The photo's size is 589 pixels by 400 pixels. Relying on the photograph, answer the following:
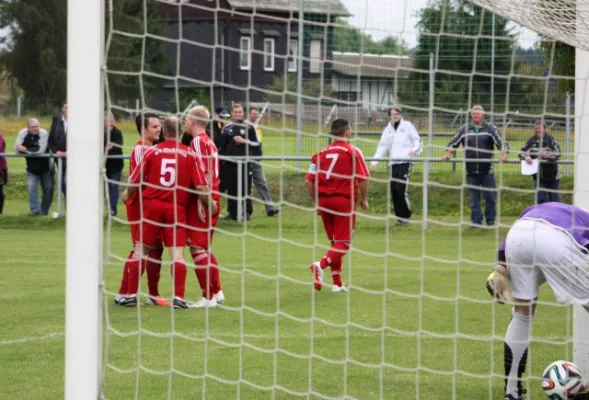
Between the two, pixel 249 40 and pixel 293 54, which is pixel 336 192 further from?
pixel 249 40

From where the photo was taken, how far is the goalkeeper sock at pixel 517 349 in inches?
236

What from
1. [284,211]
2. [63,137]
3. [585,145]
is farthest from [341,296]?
[63,137]

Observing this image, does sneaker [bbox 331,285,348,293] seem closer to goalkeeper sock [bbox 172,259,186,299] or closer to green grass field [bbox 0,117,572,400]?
green grass field [bbox 0,117,572,400]

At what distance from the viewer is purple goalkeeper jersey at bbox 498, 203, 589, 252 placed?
5.75 metres

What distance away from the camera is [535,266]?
581 cm

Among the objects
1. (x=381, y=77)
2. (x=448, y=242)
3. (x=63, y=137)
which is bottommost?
(x=448, y=242)

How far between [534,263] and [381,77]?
1.41 m

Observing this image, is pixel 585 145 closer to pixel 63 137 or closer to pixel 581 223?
pixel 581 223

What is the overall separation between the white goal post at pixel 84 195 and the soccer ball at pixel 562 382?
8.57ft

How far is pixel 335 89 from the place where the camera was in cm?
632

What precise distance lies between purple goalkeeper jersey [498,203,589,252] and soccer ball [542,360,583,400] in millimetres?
768

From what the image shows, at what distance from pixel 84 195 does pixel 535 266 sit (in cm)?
250

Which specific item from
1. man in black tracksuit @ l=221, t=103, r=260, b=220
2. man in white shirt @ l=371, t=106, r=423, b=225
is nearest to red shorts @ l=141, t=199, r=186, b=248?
man in white shirt @ l=371, t=106, r=423, b=225

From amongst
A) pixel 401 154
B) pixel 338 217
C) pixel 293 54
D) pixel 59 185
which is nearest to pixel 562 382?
pixel 293 54
